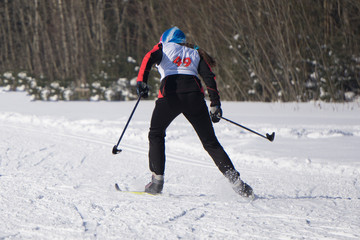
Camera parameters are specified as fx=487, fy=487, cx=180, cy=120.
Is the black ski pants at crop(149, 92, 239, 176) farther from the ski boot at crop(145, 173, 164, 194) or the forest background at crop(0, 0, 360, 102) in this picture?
the forest background at crop(0, 0, 360, 102)

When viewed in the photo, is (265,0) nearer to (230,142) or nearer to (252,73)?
(252,73)

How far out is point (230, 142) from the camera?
310 inches

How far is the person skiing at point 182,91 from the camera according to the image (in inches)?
174

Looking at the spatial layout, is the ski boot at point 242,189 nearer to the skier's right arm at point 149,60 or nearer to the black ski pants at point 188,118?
the black ski pants at point 188,118

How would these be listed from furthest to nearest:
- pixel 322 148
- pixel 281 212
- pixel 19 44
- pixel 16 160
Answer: pixel 19 44 < pixel 322 148 < pixel 16 160 < pixel 281 212

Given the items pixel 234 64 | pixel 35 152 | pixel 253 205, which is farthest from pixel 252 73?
pixel 253 205

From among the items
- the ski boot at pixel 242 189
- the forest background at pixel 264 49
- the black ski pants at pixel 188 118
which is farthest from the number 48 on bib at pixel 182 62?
the forest background at pixel 264 49

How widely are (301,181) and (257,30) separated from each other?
9067 millimetres

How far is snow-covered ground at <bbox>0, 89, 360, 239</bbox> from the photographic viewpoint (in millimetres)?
3619

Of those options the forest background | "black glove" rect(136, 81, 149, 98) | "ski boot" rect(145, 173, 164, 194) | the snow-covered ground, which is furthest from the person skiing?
the forest background

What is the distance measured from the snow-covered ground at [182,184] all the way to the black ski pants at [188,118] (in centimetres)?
41

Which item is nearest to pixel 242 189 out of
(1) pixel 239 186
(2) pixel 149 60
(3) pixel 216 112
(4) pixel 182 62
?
(1) pixel 239 186

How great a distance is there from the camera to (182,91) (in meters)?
4.42

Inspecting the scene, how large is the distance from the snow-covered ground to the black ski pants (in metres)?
0.41
